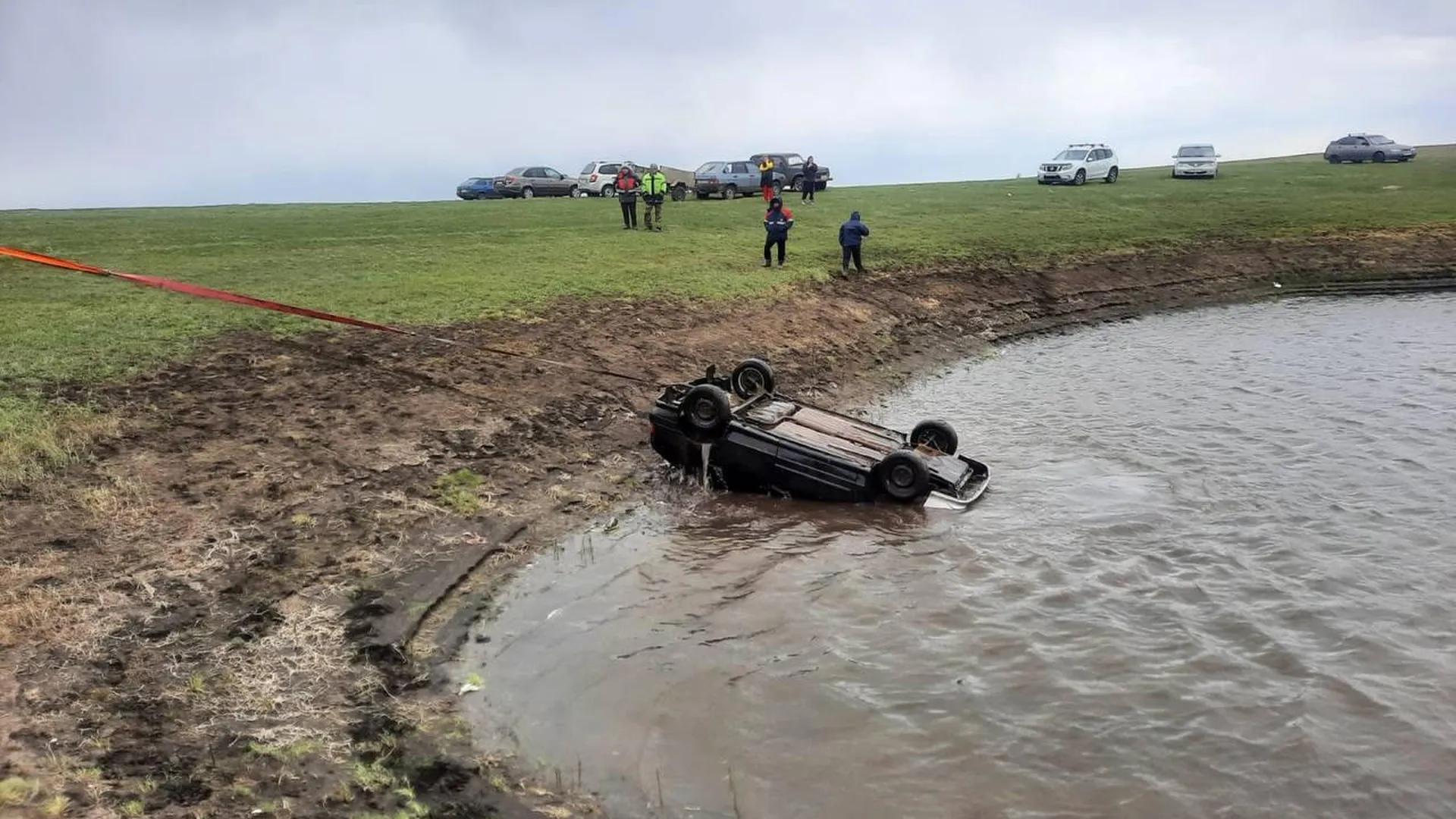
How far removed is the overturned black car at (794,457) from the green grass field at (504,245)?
577cm

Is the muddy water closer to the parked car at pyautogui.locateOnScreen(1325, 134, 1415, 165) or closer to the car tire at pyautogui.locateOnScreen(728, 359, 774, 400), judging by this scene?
the car tire at pyautogui.locateOnScreen(728, 359, 774, 400)

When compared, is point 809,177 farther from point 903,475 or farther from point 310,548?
point 310,548

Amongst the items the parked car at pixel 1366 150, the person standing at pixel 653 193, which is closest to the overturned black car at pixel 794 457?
the person standing at pixel 653 193

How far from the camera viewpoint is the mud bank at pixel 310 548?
5.19m

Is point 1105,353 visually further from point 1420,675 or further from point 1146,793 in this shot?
point 1146,793

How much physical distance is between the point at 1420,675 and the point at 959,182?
144 feet

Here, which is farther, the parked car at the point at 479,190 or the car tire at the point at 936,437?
the parked car at the point at 479,190

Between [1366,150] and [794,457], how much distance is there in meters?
52.2

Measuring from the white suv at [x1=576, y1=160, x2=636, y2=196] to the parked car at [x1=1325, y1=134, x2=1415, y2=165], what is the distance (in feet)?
124

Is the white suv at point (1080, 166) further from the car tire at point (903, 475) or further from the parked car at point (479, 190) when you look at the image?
the car tire at point (903, 475)

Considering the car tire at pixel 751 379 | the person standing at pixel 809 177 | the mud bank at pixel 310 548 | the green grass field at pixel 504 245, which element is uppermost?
the person standing at pixel 809 177

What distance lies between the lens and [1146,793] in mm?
5363

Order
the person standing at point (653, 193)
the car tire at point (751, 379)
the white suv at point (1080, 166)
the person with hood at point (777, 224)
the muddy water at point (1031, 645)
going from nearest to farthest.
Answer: the muddy water at point (1031, 645)
the car tire at point (751, 379)
the person with hood at point (777, 224)
the person standing at point (653, 193)
the white suv at point (1080, 166)

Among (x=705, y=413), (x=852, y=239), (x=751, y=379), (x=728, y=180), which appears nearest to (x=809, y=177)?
(x=728, y=180)
